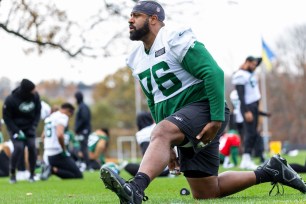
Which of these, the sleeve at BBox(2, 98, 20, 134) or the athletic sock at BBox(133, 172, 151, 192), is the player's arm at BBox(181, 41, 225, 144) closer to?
the athletic sock at BBox(133, 172, 151, 192)

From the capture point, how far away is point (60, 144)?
14.6 metres

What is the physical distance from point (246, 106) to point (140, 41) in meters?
8.05

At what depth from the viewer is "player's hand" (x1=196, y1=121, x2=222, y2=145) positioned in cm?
600

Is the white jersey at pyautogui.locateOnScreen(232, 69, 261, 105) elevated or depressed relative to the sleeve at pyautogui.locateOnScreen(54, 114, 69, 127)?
elevated

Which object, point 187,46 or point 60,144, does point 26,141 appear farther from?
point 187,46

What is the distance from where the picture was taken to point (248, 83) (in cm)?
1444

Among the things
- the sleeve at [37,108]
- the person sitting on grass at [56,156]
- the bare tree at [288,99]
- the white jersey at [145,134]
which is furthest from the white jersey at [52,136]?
the bare tree at [288,99]

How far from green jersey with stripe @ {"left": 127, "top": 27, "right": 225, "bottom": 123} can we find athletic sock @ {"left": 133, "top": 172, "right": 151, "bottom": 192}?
0.74m

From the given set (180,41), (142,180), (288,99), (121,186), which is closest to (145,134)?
(180,41)

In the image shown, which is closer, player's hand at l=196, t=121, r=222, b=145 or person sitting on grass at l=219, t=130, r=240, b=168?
player's hand at l=196, t=121, r=222, b=145

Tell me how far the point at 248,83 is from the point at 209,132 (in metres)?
8.54

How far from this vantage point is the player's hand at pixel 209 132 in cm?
600

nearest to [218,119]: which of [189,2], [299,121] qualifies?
[189,2]

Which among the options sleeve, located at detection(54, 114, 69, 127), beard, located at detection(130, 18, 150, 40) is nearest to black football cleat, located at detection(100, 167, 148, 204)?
beard, located at detection(130, 18, 150, 40)
